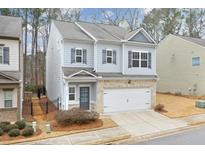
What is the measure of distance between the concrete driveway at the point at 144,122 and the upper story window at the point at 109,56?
418 cm

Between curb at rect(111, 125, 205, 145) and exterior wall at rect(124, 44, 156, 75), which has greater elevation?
exterior wall at rect(124, 44, 156, 75)

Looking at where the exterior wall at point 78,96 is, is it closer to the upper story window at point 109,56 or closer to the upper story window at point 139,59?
the upper story window at point 109,56

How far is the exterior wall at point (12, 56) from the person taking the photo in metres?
16.0

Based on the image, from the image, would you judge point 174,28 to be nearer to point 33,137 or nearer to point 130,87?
point 130,87

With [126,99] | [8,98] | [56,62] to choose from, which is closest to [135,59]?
[126,99]

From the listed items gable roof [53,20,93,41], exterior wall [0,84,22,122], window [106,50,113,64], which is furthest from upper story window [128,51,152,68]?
exterior wall [0,84,22,122]

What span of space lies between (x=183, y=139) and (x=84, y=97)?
8197mm

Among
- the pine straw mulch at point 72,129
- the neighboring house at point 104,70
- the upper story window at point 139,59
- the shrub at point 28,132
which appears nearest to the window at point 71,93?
the neighboring house at point 104,70

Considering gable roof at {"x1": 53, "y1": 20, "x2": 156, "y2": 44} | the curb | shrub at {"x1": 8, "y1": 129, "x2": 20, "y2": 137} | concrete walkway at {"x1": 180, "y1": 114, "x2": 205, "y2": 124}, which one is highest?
gable roof at {"x1": 53, "y1": 20, "x2": 156, "y2": 44}

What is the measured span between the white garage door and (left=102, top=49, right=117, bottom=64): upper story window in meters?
2.39

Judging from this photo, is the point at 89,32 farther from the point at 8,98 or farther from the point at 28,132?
the point at 28,132

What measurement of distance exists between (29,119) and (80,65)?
18.1 ft

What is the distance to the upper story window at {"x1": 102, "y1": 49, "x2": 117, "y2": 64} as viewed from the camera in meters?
18.2

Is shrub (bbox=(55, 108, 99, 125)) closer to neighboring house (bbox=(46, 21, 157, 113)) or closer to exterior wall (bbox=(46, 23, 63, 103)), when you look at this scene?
neighboring house (bbox=(46, 21, 157, 113))
